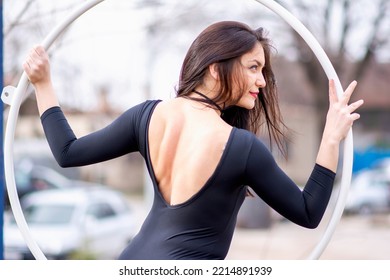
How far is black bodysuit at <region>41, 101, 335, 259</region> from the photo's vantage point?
8.29 ft

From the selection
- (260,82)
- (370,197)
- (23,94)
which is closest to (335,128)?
(260,82)

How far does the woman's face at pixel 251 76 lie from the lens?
269 cm

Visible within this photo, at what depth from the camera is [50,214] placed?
13.9 metres

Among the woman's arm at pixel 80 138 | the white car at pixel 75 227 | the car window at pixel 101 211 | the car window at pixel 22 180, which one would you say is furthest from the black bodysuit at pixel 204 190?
the car window at pixel 22 180

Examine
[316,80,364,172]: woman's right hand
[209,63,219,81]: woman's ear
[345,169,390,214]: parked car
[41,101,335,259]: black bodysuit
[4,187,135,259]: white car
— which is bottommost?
[345,169,390,214]: parked car

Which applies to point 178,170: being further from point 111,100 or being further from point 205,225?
point 111,100

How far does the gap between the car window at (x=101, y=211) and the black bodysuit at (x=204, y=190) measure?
38.2 ft

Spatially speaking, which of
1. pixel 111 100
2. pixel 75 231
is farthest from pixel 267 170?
pixel 111 100

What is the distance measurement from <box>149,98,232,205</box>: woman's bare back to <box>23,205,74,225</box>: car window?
11311mm

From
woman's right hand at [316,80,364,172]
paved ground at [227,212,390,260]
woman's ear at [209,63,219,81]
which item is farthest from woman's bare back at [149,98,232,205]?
paved ground at [227,212,390,260]

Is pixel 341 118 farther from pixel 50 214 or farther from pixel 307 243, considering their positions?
pixel 307 243

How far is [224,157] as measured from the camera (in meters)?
2.53

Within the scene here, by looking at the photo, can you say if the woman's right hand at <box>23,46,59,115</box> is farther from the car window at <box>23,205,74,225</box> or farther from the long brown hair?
the car window at <box>23,205,74,225</box>

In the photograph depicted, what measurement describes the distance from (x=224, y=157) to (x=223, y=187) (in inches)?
4.1
